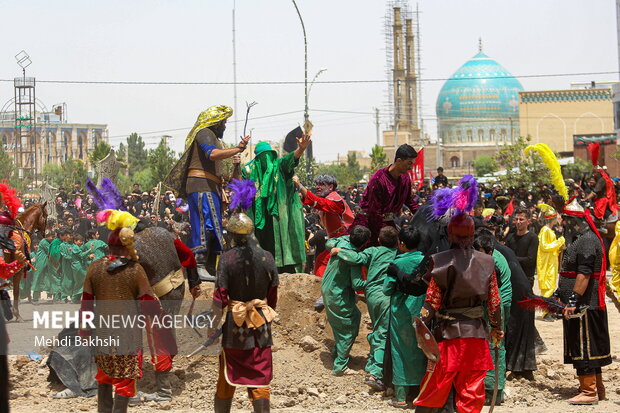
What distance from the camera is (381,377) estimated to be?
8352mm

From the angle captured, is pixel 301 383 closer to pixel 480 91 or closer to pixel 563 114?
pixel 563 114

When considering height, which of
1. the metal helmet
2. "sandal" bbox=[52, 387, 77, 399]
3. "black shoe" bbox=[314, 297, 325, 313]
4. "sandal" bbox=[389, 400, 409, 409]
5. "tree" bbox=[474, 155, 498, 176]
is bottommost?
"sandal" bbox=[389, 400, 409, 409]

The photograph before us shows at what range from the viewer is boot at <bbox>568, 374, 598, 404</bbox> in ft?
26.5

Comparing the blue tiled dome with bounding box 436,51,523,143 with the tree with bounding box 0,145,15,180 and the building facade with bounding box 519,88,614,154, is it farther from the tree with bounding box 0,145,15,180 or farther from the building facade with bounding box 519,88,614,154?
the tree with bounding box 0,145,15,180

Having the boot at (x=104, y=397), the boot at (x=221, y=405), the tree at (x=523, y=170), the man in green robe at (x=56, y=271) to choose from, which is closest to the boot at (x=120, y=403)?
the boot at (x=104, y=397)

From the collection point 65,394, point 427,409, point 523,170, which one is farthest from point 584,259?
point 523,170

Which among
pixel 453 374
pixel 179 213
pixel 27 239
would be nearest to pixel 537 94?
pixel 179 213

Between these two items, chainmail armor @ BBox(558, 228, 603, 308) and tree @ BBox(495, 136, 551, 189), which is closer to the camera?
chainmail armor @ BBox(558, 228, 603, 308)

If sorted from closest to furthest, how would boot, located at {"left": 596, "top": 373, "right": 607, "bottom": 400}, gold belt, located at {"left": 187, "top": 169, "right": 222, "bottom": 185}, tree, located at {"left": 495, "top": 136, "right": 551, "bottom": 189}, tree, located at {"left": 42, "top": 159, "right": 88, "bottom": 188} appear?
boot, located at {"left": 596, "top": 373, "right": 607, "bottom": 400} < gold belt, located at {"left": 187, "top": 169, "right": 222, "bottom": 185} < tree, located at {"left": 495, "top": 136, "right": 551, "bottom": 189} < tree, located at {"left": 42, "top": 159, "right": 88, "bottom": 188}

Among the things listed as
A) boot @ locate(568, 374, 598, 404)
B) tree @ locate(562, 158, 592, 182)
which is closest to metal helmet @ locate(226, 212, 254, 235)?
boot @ locate(568, 374, 598, 404)

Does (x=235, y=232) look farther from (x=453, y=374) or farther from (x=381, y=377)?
(x=381, y=377)

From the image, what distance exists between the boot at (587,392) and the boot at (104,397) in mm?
3801

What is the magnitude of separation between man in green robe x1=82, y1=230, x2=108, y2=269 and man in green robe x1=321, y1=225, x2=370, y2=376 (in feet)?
22.5

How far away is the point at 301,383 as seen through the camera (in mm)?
8656
